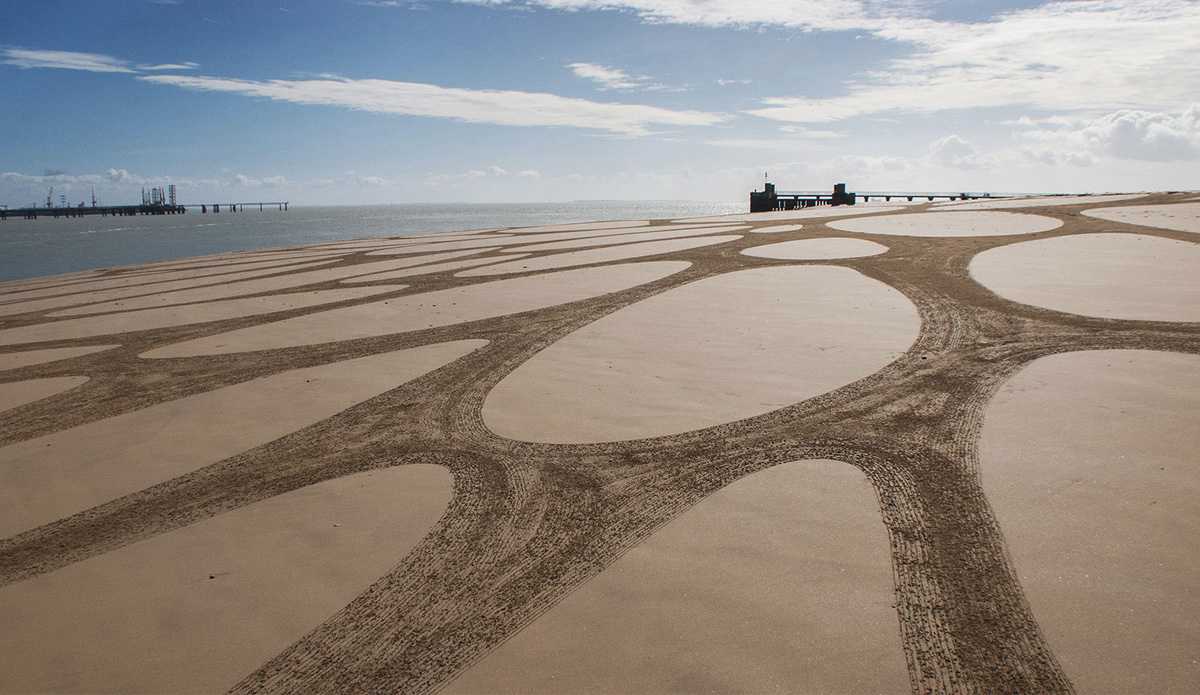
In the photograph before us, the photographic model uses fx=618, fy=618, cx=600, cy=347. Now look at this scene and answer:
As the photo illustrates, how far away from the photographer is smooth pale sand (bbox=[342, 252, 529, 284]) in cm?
1593

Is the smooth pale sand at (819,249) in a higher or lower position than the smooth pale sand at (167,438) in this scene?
higher

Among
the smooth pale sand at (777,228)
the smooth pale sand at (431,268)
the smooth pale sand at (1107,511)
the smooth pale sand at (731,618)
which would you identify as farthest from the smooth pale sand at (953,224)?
the smooth pale sand at (731,618)

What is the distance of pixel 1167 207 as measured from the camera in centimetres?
1683

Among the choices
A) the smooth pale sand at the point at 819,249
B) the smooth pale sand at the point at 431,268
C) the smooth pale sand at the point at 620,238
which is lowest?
the smooth pale sand at the point at 431,268

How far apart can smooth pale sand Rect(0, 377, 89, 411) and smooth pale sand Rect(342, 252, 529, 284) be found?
25.3 feet

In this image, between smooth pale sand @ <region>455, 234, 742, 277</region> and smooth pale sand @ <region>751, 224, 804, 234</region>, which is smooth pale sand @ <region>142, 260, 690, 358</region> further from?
smooth pale sand @ <region>751, 224, 804, 234</region>

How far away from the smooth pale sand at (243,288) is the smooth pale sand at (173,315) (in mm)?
1008

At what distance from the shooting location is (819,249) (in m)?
14.8

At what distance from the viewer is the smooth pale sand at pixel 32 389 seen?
7324mm

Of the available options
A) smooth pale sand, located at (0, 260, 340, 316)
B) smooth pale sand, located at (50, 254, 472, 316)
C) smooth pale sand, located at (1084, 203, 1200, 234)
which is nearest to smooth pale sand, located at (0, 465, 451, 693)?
smooth pale sand, located at (50, 254, 472, 316)

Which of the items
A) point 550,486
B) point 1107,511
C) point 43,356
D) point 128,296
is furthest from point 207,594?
point 128,296

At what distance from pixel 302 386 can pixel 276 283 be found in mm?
10786

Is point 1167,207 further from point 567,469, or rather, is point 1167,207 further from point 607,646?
→ point 607,646

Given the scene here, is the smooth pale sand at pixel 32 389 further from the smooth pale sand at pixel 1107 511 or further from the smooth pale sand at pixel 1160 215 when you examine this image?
the smooth pale sand at pixel 1160 215
